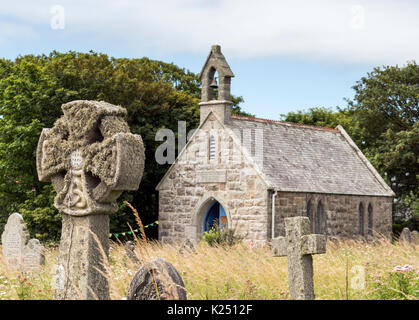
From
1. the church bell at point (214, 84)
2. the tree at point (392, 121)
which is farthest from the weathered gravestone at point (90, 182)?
the tree at point (392, 121)

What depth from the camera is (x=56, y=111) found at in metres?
26.6

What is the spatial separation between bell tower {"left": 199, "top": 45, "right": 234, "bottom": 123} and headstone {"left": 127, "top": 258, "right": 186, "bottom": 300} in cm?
1886

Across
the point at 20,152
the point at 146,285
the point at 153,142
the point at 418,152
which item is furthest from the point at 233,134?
the point at 146,285

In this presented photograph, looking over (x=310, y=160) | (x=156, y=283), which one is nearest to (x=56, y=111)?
(x=310, y=160)

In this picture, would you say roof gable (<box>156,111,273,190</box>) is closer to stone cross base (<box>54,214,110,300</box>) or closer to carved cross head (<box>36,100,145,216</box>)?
carved cross head (<box>36,100,145,216</box>)

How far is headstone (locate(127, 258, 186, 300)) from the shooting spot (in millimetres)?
8023

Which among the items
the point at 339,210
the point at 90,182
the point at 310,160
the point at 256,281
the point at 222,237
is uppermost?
the point at 310,160

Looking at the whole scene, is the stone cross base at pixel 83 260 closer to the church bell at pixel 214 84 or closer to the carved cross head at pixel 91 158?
the carved cross head at pixel 91 158

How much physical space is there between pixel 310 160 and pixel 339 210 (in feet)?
8.48

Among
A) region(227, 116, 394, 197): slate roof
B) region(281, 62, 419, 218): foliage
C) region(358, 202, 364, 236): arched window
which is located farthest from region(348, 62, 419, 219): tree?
region(358, 202, 364, 236): arched window

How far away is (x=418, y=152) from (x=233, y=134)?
1544 cm

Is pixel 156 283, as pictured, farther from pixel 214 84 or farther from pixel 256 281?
pixel 214 84

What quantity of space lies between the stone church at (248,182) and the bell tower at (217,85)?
0.14ft
